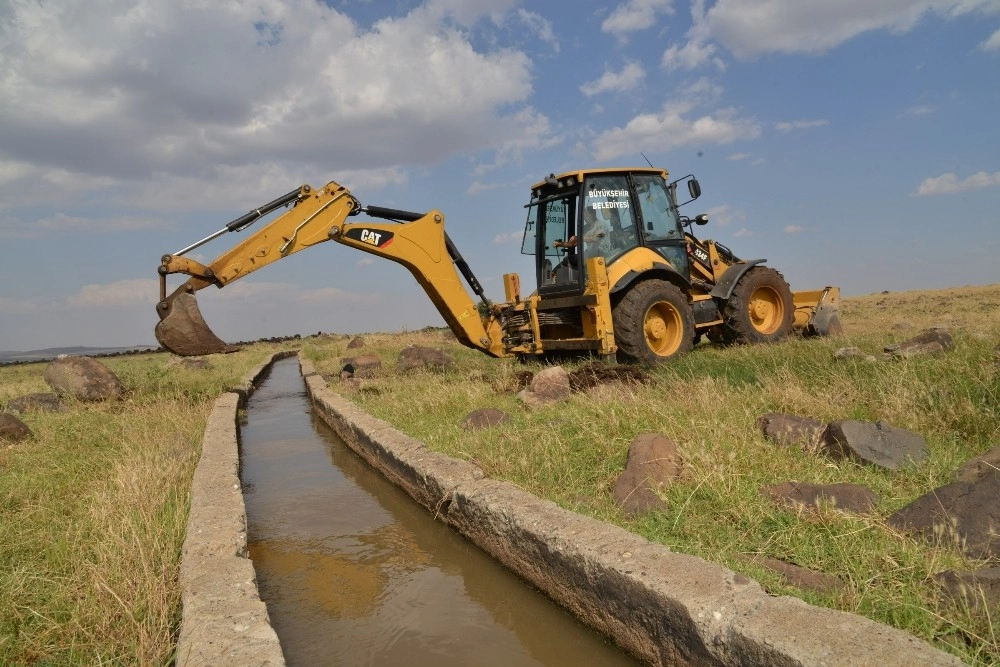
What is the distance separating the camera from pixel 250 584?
132 inches

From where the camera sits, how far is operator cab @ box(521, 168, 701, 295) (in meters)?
9.13

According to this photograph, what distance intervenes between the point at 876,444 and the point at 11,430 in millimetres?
8205

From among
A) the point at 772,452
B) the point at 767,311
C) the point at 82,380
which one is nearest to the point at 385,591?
the point at 772,452

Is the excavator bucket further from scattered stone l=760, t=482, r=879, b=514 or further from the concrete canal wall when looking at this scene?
the concrete canal wall

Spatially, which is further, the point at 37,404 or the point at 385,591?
the point at 37,404

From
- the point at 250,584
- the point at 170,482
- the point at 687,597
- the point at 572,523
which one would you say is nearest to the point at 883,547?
the point at 687,597

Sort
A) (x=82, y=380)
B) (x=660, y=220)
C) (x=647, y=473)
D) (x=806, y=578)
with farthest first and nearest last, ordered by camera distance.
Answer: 1. (x=82, y=380)
2. (x=660, y=220)
3. (x=647, y=473)
4. (x=806, y=578)

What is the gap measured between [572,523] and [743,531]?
0.84m

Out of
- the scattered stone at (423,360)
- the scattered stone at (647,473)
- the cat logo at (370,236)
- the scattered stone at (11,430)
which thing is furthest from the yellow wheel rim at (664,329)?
the scattered stone at (11,430)

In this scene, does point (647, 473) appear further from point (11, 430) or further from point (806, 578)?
point (11, 430)

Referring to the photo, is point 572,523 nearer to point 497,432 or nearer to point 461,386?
point 497,432

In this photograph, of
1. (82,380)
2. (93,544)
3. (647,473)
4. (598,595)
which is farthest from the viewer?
(82,380)

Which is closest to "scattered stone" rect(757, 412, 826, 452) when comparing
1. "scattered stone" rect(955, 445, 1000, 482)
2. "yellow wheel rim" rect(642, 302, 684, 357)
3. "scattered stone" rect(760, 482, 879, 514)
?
"scattered stone" rect(760, 482, 879, 514)

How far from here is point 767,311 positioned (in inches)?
424
